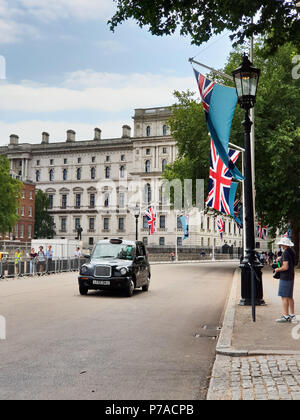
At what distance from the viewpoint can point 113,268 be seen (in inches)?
603

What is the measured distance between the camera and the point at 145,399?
4949 mm

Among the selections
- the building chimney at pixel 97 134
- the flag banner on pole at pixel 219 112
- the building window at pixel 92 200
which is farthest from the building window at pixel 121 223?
the flag banner on pole at pixel 219 112

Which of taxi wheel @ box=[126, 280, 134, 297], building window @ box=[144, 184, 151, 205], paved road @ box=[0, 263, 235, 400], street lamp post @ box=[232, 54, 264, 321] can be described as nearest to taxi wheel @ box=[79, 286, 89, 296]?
taxi wheel @ box=[126, 280, 134, 297]

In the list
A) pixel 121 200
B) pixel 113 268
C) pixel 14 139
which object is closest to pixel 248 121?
pixel 113 268

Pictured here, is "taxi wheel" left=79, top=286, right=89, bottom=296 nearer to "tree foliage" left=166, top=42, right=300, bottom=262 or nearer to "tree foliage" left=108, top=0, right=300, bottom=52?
"tree foliage" left=108, top=0, right=300, bottom=52

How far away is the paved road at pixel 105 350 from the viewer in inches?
211

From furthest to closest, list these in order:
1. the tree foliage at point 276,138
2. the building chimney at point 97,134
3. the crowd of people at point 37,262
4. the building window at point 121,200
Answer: the building chimney at point 97,134
the building window at point 121,200
the tree foliage at point 276,138
the crowd of people at point 37,262

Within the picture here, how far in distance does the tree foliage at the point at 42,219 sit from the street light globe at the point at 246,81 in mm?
92994

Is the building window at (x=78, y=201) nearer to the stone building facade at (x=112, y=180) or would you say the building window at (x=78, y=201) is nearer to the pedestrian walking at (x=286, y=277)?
the stone building facade at (x=112, y=180)

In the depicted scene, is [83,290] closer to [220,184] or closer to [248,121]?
[220,184]

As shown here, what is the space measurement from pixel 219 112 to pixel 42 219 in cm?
9393

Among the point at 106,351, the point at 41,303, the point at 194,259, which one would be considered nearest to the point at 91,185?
the point at 194,259
